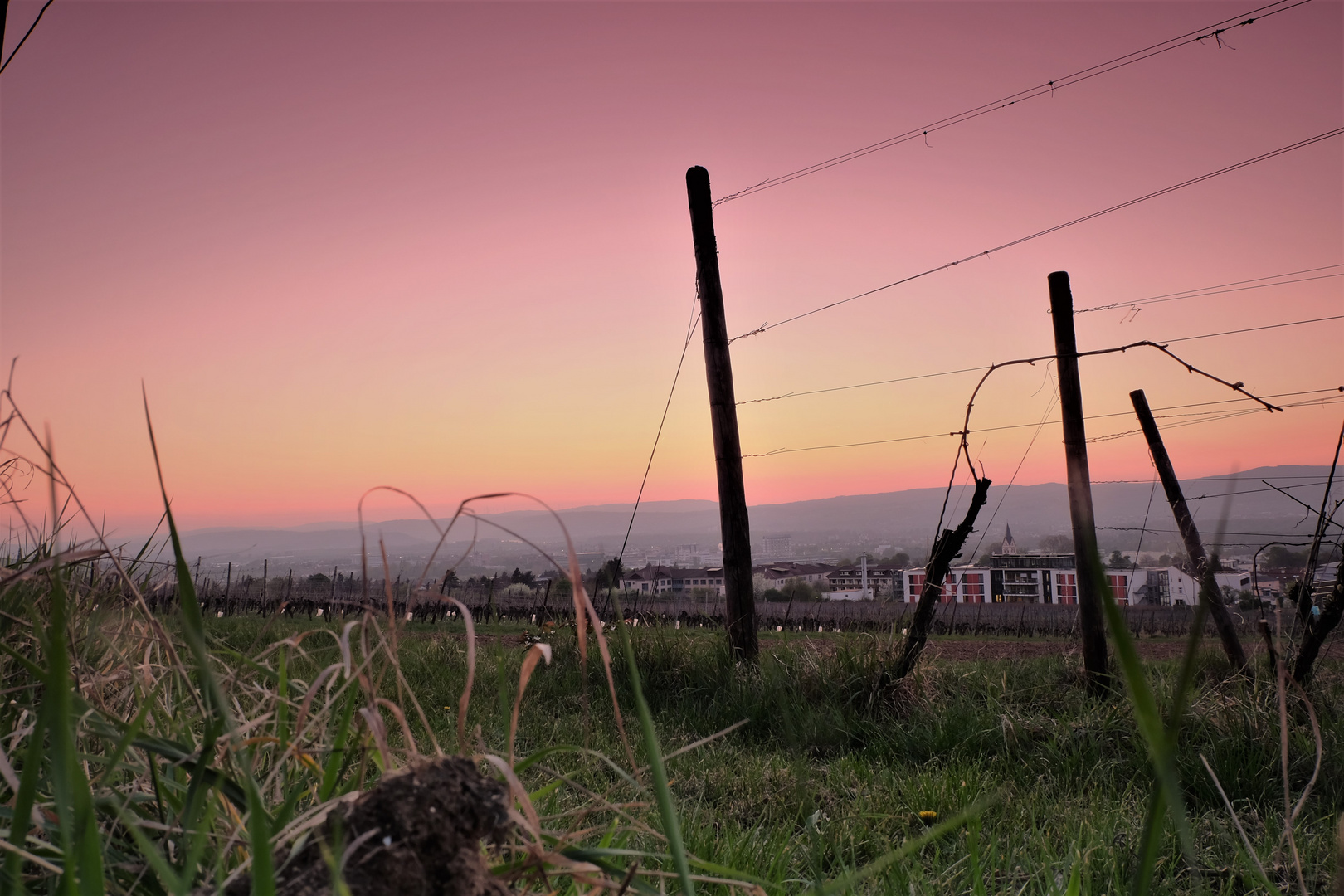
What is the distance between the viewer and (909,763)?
434 cm

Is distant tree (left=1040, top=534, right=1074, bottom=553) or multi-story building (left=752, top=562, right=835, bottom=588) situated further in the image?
multi-story building (left=752, top=562, right=835, bottom=588)

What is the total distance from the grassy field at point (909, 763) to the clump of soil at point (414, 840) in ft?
0.45

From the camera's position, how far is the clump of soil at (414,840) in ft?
2.51

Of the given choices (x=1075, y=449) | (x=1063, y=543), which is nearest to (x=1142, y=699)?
(x=1075, y=449)

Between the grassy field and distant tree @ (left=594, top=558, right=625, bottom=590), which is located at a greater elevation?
distant tree @ (left=594, top=558, right=625, bottom=590)

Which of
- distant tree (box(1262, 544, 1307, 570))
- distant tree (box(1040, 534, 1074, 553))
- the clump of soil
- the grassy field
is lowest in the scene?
the grassy field

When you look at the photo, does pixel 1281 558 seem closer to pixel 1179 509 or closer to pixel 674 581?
pixel 1179 509

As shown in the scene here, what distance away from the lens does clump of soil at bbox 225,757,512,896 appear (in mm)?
764

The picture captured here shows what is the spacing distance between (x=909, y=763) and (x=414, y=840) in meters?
4.10

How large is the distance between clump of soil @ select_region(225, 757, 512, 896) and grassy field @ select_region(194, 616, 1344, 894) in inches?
5.3

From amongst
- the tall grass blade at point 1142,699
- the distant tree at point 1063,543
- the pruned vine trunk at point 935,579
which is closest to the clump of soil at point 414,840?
the tall grass blade at point 1142,699

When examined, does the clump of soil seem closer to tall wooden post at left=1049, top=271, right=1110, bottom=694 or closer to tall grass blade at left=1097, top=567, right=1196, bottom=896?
tall grass blade at left=1097, top=567, right=1196, bottom=896

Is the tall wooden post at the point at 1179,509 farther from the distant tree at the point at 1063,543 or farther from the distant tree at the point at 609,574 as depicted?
the distant tree at the point at 609,574

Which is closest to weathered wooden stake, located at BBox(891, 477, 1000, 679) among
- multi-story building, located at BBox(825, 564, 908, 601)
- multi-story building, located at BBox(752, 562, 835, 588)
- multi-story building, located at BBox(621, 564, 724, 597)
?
multi-story building, located at BBox(621, 564, 724, 597)
